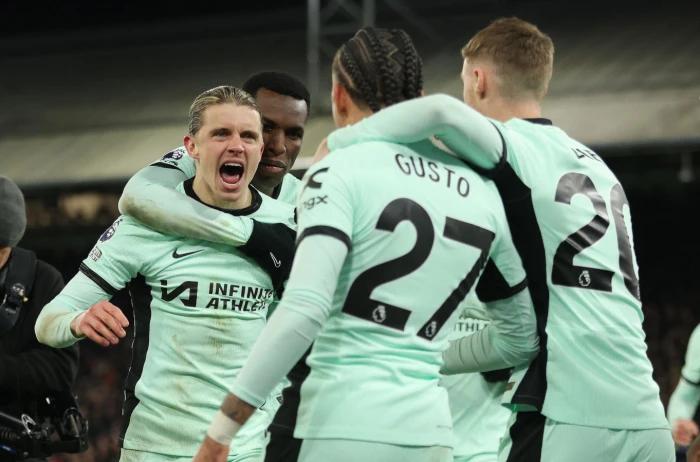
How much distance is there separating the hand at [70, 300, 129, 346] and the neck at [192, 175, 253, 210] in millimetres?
671

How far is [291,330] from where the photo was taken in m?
2.57

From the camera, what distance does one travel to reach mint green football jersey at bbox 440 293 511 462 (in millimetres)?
4527

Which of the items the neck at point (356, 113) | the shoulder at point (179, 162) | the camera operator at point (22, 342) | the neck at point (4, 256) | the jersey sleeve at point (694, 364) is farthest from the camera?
the jersey sleeve at point (694, 364)

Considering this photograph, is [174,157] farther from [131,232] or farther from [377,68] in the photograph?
[377,68]

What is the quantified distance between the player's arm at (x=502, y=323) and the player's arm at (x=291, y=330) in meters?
0.53

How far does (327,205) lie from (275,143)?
184 centimetres

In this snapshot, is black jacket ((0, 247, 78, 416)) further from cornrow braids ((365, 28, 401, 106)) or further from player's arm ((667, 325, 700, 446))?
player's arm ((667, 325, 700, 446))

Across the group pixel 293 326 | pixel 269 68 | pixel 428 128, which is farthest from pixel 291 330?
pixel 269 68

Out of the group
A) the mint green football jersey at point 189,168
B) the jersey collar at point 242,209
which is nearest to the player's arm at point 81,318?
the jersey collar at point 242,209

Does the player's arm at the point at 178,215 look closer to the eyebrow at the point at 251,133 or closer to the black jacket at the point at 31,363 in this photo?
the eyebrow at the point at 251,133

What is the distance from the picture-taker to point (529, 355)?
3.35 meters

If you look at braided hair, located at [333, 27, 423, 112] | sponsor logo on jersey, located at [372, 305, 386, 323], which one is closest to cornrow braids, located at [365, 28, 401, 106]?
braided hair, located at [333, 27, 423, 112]

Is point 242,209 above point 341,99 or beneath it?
beneath

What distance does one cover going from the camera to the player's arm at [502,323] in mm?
3066
